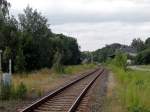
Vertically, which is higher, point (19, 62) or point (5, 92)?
point (19, 62)

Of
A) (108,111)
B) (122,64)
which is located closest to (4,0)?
(108,111)

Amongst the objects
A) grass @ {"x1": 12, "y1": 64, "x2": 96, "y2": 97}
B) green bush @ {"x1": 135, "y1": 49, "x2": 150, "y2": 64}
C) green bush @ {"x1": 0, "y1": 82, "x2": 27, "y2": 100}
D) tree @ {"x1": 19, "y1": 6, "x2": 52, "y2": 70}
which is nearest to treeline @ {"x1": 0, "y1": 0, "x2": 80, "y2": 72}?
tree @ {"x1": 19, "y1": 6, "x2": 52, "y2": 70}

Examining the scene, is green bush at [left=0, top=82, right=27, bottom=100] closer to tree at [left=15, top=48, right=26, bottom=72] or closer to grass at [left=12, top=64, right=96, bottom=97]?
grass at [left=12, top=64, right=96, bottom=97]

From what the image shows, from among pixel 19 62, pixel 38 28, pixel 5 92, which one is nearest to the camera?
pixel 5 92

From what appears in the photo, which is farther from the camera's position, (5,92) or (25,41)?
(25,41)

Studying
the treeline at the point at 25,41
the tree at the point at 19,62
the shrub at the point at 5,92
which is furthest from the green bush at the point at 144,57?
the shrub at the point at 5,92

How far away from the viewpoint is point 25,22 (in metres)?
77.3

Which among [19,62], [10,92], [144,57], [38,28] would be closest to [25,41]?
[19,62]

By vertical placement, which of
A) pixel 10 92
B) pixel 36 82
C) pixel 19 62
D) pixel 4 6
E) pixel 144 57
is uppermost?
pixel 4 6

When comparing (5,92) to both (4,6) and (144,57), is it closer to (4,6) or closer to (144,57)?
(4,6)

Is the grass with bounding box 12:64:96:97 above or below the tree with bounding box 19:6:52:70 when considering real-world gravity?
below

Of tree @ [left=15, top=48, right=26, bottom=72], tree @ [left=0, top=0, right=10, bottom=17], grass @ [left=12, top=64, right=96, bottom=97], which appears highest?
tree @ [left=0, top=0, right=10, bottom=17]

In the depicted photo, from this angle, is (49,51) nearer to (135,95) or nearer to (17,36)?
(17,36)

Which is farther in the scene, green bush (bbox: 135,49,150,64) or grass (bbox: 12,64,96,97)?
green bush (bbox: 135,49,150,64)
